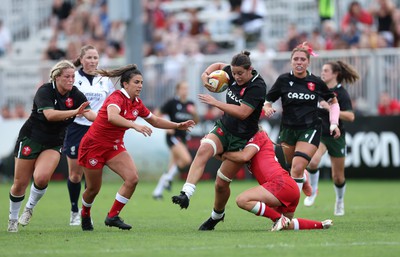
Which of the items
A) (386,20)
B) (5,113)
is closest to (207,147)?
(386,20)

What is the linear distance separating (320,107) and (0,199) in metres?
7.21

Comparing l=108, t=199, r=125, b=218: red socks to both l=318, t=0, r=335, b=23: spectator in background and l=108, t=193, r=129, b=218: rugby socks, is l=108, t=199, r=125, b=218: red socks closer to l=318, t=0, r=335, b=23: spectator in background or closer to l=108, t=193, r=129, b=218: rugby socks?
l=108, t=193, r=129, b=218: rugby socks

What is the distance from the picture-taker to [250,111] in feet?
38.2

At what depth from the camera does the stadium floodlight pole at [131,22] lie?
24797 millimetres

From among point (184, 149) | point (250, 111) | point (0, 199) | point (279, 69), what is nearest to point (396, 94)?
point (279, 69)

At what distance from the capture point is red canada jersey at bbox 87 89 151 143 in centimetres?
1177

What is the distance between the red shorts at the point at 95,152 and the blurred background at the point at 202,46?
12.6 m

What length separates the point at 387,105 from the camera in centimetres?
2372

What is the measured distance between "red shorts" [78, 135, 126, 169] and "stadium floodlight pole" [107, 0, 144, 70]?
42.9 feet

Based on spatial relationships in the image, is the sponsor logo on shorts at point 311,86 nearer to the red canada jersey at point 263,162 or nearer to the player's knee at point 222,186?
the red canada jersey at point 263,162

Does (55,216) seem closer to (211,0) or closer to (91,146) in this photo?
(91,146)

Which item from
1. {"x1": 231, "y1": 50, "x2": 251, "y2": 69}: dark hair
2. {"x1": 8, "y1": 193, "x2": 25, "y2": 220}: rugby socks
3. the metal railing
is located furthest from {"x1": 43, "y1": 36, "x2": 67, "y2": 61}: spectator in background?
{"x1": 231, "y1": 50, "x2": 251, "y2": 69}: dark hair

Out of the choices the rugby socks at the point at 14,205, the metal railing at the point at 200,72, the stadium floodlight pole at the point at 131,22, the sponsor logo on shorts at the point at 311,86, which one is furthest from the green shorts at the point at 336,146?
the stadium floodlight pole at the point at 131,22

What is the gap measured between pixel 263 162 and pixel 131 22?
14172mm
